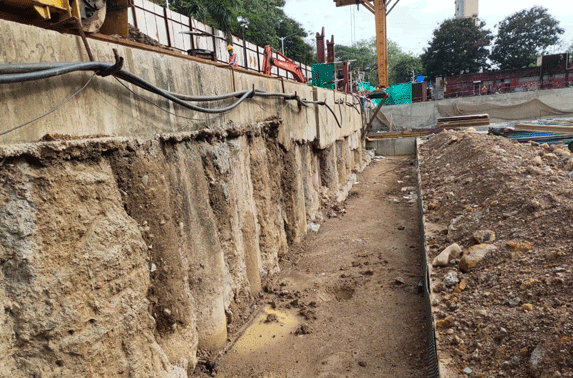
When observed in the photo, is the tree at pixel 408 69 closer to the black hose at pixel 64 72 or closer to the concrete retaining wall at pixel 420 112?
the concrete retaining wall at pixel 420 112

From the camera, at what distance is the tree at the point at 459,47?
36625mm

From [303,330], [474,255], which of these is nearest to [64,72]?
[303,330]

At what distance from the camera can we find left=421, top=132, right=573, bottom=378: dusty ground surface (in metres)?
3.04

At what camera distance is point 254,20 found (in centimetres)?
2588

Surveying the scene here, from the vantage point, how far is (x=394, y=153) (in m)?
19.1

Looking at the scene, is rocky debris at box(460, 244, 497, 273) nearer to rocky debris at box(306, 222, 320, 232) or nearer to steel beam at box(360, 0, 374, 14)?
rocky debris at box(306, 222, 320, 232)

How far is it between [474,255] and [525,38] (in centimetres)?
4087

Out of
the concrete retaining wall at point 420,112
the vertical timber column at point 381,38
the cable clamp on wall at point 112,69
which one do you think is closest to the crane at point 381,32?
the vertical timber column at point 381,38

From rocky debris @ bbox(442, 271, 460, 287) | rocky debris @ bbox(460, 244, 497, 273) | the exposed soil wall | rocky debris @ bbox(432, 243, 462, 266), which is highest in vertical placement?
the exposed soil wall

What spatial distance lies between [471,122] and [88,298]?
21.3 metres

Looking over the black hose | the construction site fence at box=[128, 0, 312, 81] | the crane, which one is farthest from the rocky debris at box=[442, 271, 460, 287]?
the crane

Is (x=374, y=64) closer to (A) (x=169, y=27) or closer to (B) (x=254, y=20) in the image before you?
(B) (x=254, y=20)

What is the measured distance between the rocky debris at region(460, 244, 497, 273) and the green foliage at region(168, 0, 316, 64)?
778 inches

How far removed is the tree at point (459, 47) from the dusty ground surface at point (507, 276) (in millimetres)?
33382
